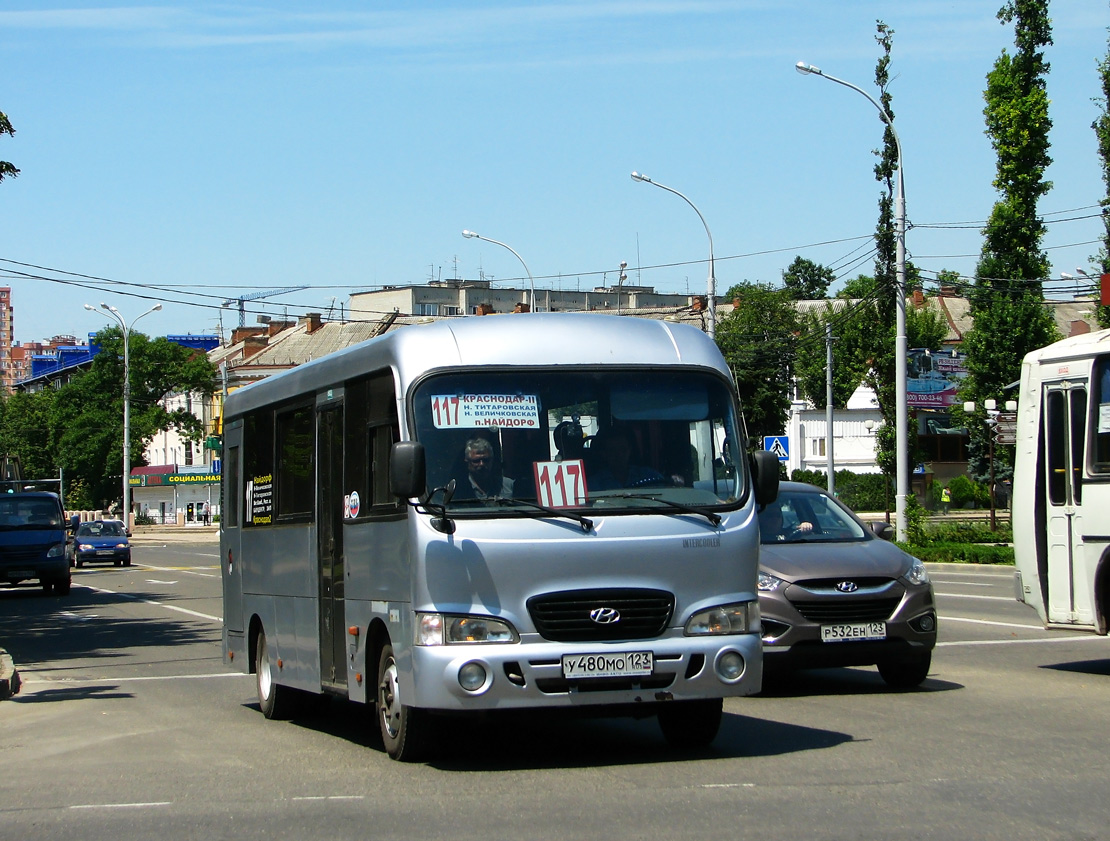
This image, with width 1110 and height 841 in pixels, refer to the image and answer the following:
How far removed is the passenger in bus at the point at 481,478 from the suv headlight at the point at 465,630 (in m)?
0.68

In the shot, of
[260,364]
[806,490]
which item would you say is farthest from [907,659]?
[260,364]

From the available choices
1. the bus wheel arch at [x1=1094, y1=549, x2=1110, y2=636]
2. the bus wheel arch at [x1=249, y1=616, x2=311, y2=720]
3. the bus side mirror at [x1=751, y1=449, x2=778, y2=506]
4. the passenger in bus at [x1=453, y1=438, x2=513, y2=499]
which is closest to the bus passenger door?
the bus wheel arch at [x1=249, y1=616, x2=311, y2=720]

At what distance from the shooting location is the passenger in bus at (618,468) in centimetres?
844

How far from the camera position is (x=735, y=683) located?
8.40m

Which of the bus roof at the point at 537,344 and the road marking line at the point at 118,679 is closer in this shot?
the bus roof at the point at 537,344

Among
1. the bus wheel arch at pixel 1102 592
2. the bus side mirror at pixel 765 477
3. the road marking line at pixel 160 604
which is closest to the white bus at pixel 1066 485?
the bus wheel arch at pixel 1102 592

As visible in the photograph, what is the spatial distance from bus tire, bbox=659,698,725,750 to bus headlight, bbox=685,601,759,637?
541mm

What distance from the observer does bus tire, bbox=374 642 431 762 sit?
851 cm

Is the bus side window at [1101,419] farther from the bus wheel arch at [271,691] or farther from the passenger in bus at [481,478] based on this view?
the bus wheel arch at [271,691]

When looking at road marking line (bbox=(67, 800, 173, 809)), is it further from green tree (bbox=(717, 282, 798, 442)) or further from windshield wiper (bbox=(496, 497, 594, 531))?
green tree (bbox=(717, 282, 798, 442))

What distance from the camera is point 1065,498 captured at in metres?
13.1

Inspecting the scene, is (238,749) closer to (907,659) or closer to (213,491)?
(907,659)

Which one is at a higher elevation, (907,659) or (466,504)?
(466,504)

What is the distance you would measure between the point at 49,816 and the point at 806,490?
7.83 metres
